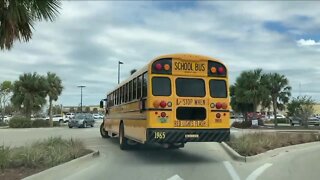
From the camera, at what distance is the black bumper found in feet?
47.4

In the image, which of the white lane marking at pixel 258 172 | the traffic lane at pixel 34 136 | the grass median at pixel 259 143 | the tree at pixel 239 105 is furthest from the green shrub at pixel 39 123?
the white lane marking at pixel 258 172

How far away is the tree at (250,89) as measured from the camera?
4884 centimetres

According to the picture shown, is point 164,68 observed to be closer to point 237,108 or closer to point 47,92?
point 237,108

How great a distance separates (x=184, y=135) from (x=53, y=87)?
48.1 m

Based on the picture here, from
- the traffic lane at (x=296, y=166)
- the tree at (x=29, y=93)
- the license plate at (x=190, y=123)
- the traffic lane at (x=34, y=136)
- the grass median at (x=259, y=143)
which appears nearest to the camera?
the traffic lane at (x=296, y=166)

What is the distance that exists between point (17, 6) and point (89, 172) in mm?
4862

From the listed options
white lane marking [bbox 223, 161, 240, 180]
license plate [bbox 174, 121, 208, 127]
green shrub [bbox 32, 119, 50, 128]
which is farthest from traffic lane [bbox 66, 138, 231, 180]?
green shrub [bbox 32, 119, 50, 128]

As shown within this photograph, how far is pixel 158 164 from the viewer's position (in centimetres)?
1415

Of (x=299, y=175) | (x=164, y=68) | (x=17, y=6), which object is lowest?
(x=299, y=175)

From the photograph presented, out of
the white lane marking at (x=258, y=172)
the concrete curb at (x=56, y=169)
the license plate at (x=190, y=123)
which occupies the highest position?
the license plate at (x=190, y=123)

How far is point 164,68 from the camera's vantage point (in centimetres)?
1503

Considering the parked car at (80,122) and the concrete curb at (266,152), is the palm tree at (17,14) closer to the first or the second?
the concrete curb at (266,152)

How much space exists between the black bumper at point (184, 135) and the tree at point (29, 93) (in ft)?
142

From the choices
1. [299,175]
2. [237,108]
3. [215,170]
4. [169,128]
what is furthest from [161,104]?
[237,108]
